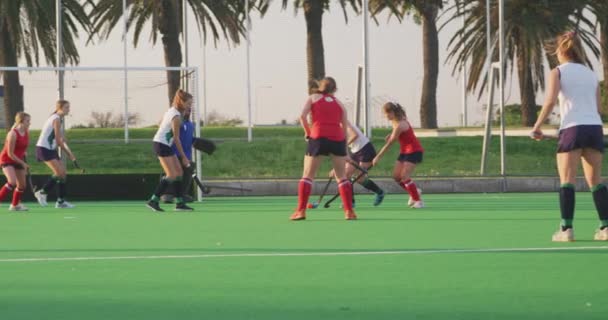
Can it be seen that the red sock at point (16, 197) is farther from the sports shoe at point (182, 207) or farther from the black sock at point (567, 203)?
the black sock at point (567, 203)

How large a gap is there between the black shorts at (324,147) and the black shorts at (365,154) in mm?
3924

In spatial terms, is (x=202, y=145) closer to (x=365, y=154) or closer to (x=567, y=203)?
(x=365, y=154)

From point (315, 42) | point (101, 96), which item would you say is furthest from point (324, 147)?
point (315, 42)

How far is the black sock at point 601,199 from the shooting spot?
11484 millimetres

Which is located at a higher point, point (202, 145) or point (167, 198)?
point (202, 145)

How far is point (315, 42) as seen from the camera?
132ft

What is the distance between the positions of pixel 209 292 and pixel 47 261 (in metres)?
2.62

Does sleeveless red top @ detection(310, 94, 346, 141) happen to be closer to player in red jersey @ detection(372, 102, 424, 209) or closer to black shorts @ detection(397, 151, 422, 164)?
player in red jersey @ detection(372, 102, 424, 209)

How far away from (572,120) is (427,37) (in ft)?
100

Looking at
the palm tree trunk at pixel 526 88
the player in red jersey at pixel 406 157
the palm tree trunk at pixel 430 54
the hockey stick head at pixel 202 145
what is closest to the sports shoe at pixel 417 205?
the player in red jersey at pixel 406 157

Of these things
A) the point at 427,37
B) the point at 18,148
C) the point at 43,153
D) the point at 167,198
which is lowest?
the point at 167,198

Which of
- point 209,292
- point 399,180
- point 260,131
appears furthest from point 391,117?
point 260,131

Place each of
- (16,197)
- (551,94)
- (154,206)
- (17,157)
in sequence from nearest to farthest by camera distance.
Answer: (551,94) → (154,206) → (16,197) → (17,157)

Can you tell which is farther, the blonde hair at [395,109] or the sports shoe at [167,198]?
the sports shoe at [167,198]
